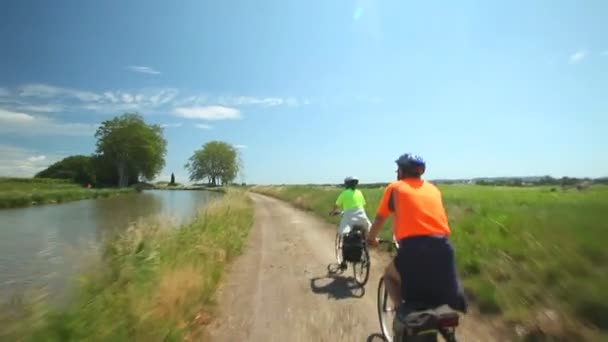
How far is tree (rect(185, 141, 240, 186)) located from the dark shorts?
97776 millimetres

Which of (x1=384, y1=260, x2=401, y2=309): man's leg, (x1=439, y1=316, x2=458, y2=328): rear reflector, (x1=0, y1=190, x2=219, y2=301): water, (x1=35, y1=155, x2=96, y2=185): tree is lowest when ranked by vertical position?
(x1=0, y1=190, x2=219, y2=301): water

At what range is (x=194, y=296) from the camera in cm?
641

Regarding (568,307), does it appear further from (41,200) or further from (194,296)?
(41,200)

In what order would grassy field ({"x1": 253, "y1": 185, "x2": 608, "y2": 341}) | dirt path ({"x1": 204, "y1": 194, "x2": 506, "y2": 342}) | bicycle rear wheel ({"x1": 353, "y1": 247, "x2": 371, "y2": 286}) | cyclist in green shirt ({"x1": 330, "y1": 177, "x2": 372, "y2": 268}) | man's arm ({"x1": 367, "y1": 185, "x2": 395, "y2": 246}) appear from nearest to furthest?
man's arm ({"x1": 367, "y1": 185, "x2": 395, "y2": 246}), grassy field ({"x1": 253, "y1": 185, "x2": 608, "y2": 341}), dirt path ({"x1": 204, "y1": 194, "x2": 506, "y2": 342}), bicycle rear wheel ({"x1": 353, "y1": 247, "x2": 371, "y2": 286}), cyclist in green shirt ({"x1": 330, "y1": 177, "x2": 372, "y2": 268})

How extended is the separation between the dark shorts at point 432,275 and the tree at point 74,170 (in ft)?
280

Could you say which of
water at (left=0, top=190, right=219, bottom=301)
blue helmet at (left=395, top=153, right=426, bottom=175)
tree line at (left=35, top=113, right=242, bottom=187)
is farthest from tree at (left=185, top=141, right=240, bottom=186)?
blue helmet at (left=395, top=153, right=426, bottom=175)

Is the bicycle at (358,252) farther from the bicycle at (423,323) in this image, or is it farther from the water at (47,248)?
the water at (47,248)

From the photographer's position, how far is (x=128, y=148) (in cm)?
7456

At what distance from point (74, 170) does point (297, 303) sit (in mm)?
90567

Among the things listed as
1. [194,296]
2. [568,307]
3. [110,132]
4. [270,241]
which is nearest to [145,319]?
[194,296]

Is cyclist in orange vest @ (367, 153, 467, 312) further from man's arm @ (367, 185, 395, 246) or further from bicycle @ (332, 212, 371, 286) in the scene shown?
bicycle @ (332, 212, 371, 286)

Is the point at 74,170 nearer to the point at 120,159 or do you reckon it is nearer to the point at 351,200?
the point at 120,159

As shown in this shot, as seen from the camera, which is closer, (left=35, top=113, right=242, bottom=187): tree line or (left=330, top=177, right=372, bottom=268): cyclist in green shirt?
(left=330, top=177, right=372, bottom=268): cyclist in green shirt

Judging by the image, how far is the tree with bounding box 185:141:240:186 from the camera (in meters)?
99.2
